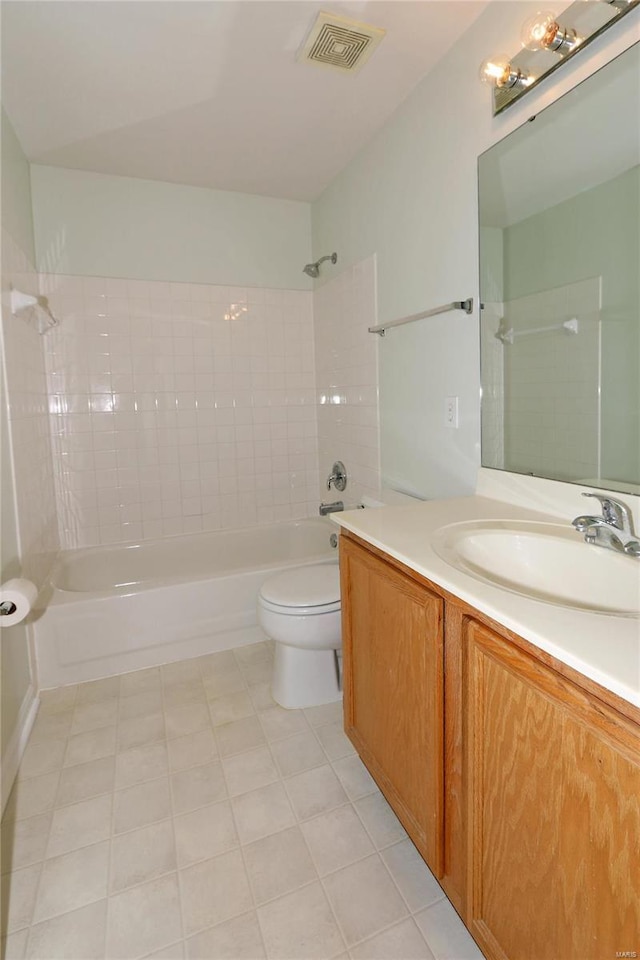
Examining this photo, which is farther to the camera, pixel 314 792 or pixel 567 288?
pixel 314 792

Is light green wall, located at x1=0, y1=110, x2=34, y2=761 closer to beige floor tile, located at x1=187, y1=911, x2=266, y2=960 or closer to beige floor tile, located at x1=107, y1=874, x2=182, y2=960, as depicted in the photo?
beige floor tile, located at x1=107, y1=874, x2=182, y2=960

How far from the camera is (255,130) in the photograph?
2.14m

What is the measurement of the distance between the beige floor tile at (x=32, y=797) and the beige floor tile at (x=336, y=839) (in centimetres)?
76

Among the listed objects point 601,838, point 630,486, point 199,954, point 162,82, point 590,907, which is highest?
point 162,82

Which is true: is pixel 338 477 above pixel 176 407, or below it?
below

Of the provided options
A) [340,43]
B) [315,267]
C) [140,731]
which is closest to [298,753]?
[140,731]

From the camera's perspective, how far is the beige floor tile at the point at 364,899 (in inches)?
42.4

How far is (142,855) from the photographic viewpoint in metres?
1.26

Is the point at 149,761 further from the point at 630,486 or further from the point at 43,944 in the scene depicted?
the point at 630,486

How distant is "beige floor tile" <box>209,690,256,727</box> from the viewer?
180 centimetres

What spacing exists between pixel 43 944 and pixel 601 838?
1.17 metres

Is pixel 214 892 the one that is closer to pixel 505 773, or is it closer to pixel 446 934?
pixel 446 934

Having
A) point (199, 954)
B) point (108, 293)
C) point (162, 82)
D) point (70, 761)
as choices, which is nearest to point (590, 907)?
point (199, 954)

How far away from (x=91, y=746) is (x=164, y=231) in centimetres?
247
